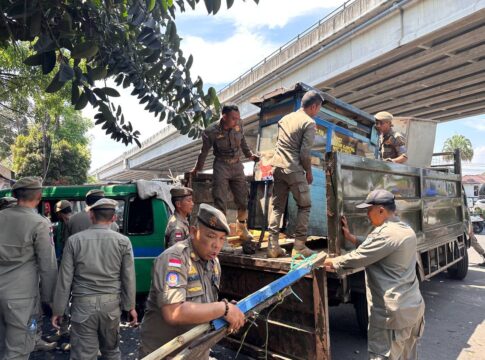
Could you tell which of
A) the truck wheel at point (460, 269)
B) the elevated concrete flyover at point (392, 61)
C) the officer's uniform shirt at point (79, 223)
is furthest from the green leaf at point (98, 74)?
the elevated concrete flyover at point (392, 61)

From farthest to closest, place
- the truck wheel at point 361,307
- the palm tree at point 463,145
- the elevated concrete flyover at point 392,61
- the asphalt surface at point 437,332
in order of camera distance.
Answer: the palm tree at point 463,145 < the elevated concrete flyover at point 392,61 < the asphalt surface at point 437,332 < the truck wheel at point 361,307

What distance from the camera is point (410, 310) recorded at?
8.98 ft

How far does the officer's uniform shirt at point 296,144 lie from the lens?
3596 mm

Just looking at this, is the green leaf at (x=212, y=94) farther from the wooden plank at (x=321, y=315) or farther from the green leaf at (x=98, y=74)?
the wooden plank at (x=321, y=315)

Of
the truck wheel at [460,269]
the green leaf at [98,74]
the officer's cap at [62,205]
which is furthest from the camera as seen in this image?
the truck wheel at [460,269]

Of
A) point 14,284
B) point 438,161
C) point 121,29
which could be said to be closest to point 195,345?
point 14,284

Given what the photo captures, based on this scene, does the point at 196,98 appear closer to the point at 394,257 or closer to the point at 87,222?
the point at 87,222

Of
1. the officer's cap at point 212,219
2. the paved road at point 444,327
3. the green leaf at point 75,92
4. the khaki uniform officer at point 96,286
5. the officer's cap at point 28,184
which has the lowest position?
the paved road at point 444,327

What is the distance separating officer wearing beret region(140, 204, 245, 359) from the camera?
5.55 feet

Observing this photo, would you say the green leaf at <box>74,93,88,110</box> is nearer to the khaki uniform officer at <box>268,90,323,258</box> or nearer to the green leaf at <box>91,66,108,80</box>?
the green leaf at <box>91,66,108,80</box>

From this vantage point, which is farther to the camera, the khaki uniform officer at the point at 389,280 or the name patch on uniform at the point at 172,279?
the khaki uniform officer at the point at 389,280

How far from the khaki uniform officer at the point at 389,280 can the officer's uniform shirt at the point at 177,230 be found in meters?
1.57

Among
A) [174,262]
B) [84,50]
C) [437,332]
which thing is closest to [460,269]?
[437,332]

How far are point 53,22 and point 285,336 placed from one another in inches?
123
